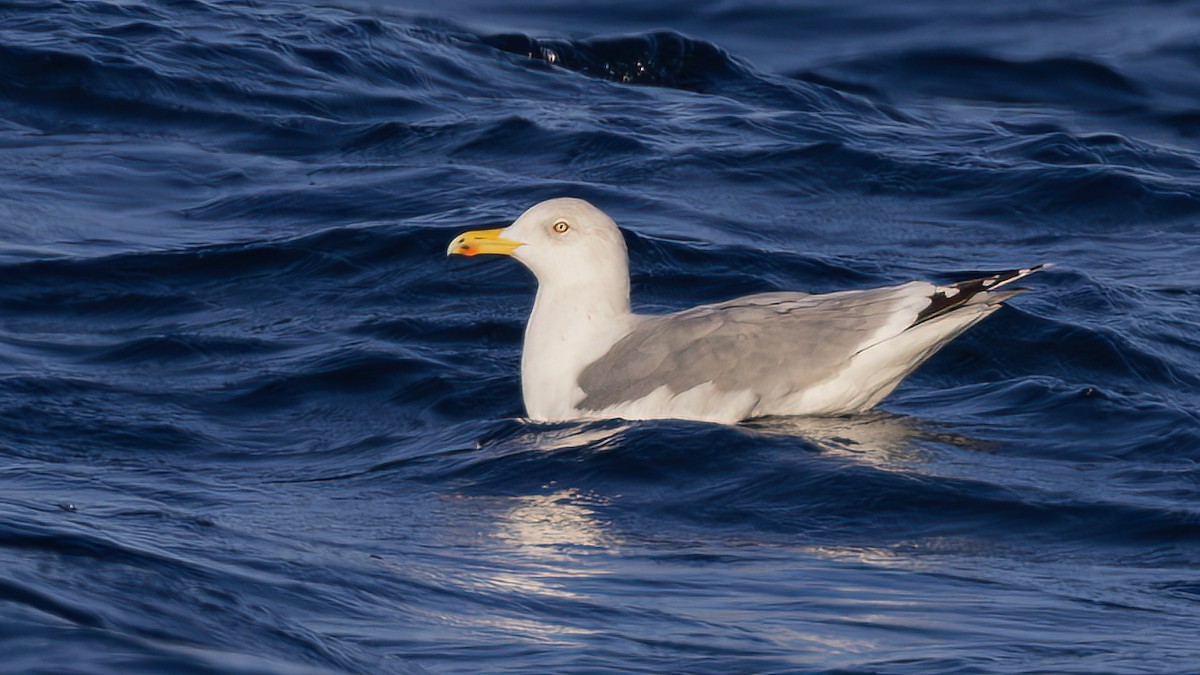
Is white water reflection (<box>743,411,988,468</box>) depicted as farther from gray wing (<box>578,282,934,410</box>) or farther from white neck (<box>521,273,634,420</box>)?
white neck (<box>521,273,634,420</box>)

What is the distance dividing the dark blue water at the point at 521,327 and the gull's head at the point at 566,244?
718mm

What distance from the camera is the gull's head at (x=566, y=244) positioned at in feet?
26.0

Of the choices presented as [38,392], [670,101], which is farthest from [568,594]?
[670,101]

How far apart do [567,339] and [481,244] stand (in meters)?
0.55

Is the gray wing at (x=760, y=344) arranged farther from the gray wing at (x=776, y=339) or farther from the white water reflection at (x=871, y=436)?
the white water reflection at (x=871, y=436)

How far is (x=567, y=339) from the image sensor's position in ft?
25.7

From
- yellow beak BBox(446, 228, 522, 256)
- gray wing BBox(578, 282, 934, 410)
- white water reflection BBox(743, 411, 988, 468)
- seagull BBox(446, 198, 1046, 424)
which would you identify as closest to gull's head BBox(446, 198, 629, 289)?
yellow beak BBox(446, 228, 522, 256)

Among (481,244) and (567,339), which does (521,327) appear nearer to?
(481,244)

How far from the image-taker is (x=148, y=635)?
13.9 ft

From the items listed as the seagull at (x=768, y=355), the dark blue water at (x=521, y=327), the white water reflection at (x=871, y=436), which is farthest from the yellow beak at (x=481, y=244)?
the white water reflection at (x=871, y=436)

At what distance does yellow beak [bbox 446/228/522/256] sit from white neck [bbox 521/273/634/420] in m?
0.23

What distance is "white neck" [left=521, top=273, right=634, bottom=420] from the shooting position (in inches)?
306

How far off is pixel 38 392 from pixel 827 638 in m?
4.39

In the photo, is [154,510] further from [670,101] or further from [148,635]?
[670,101]
